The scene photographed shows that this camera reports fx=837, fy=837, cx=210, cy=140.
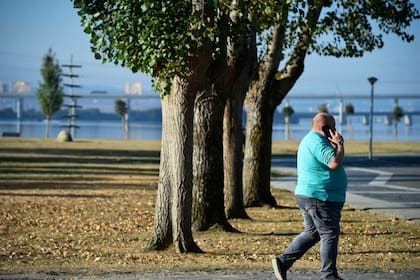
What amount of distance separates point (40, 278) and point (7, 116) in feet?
422

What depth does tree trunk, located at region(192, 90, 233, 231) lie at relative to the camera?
12742 mm

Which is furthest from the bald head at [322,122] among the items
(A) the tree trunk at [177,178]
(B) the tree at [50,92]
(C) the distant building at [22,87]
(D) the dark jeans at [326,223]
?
(C) the distant building at [22,87]

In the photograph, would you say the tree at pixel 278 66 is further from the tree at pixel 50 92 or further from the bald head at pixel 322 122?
the tree at pixel 50 92

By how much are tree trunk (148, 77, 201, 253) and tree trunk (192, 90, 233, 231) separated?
6.61ft

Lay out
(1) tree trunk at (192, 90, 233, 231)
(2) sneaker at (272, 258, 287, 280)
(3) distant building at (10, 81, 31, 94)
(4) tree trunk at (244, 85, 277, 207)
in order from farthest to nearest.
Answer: (3) distant building at (10, 81, 31, 94) < (4) tree trunk at (244, 85, 277, 207) < (1) tree trunk at (192, 90, 233, 231) < (2) sneaker at (272, 258, 287, 280)

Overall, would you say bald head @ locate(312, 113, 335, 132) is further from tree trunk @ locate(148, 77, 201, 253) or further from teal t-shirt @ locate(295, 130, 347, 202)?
tree trunk @ locate(148, 77, 201, 253)

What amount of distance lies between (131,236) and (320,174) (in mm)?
5222

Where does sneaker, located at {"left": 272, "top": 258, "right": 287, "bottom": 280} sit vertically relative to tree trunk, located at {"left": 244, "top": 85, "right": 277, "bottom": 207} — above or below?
below

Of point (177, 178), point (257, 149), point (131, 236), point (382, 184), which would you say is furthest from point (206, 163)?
point (382, 184)

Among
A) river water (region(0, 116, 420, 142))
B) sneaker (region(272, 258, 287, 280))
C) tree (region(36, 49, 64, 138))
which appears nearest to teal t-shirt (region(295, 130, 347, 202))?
sneaker (region(272, 258, 287, 280))

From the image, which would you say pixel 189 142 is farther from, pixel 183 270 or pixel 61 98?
pixel 61 98

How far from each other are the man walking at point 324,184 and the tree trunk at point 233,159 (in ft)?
22.2

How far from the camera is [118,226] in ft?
45.5

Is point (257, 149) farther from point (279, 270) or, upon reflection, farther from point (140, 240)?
point (279, 270)
